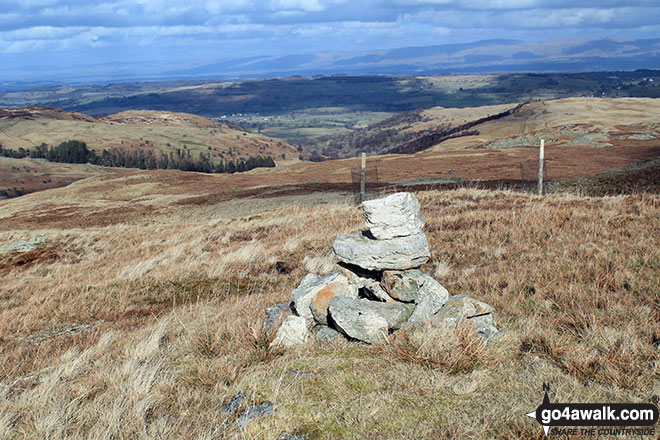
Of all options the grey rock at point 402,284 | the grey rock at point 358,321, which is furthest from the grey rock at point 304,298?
the grey rock at point 402,284

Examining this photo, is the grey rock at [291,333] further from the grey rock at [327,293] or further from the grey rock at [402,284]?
the grey rock at [402,284]

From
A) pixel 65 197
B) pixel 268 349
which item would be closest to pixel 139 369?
pixel 268 349

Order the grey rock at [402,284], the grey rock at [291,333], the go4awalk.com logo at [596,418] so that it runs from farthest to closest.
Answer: the grey rock at [402,284]
the grey rock at [291,333]
the go4awalk.com logo at [596,418]

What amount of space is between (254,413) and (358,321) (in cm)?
208

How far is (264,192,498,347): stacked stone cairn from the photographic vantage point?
6.18 m

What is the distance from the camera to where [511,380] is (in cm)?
477

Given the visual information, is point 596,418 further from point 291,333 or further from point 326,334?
point 291,333

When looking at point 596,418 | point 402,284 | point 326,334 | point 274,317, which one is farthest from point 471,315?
point 274,317

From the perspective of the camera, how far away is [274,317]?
691 centimetres

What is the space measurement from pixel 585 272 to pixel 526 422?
5117 millimetres

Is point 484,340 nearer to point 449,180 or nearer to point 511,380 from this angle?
point 511,380

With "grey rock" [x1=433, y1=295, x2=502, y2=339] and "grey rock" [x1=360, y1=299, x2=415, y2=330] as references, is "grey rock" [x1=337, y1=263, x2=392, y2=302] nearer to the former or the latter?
"grey rock" [x1=360, y1=299, x2=415, y2=330]

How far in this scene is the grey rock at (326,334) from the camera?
245 inches

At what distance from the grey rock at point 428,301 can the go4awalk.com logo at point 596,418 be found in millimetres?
2370
